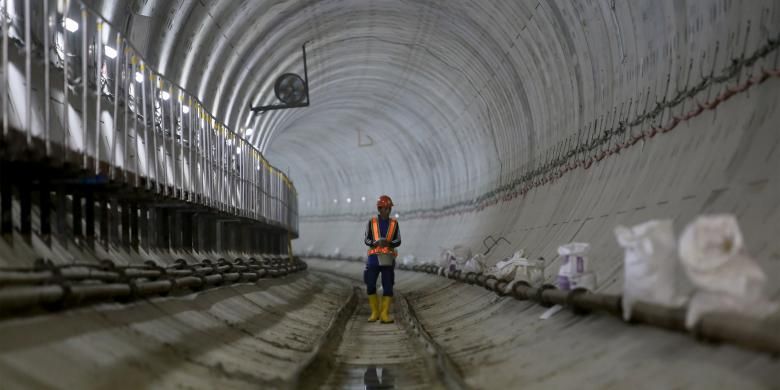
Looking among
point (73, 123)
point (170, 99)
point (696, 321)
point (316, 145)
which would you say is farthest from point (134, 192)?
point (316, 145)

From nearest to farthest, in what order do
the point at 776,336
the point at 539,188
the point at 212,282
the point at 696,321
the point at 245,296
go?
1. the point at 776,336
2. the point at 696,321
3. the point at 212,282
4. the point at 245,296
5. the point at 539,188

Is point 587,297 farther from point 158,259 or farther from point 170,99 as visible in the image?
point 170,99

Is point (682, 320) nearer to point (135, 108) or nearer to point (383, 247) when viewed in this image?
point (135, 108)

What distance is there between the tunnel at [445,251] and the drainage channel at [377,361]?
63 mm

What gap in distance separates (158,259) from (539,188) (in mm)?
7950

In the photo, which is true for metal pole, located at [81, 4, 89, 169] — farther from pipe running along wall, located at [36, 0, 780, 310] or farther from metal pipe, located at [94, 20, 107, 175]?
pipe running along wall, located at [36, 0, 780, 310]

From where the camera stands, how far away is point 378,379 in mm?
8812

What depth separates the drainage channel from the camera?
8.34 m

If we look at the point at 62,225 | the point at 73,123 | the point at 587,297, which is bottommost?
the point at 587,297

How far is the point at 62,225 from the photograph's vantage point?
29.8 ft

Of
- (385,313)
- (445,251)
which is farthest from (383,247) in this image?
(445,251)

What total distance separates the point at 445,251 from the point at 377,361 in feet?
42.6

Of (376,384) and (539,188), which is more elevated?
(539,188)

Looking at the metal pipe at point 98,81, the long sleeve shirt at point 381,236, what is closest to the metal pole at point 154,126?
the metal pipe at point 98,81
